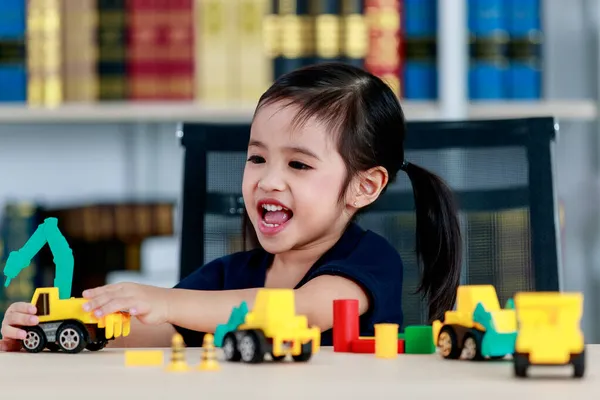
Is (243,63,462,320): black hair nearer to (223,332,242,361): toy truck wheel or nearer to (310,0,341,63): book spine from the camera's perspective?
(223,332,242,361): toy truck wheel

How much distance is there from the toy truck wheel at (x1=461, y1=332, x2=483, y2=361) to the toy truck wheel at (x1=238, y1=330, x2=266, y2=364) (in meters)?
0.17

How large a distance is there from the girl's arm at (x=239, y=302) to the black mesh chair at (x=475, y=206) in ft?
1.33

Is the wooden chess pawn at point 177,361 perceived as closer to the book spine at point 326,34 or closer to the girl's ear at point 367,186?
the girl's ear at point 367,186

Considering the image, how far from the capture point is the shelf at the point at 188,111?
2.60m

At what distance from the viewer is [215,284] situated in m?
1.50

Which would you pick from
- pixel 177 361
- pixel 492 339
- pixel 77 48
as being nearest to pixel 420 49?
pixel 77 48

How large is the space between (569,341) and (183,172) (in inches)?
42.0

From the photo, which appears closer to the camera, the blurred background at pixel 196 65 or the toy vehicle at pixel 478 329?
the toy vehicle at pixel 478 329

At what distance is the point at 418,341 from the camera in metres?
0.96

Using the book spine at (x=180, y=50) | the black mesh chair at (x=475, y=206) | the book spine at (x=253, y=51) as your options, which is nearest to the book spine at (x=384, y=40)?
the book spine at (x=253, y=51)

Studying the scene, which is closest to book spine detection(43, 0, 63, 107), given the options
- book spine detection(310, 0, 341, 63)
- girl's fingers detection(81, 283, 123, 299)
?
book spine detection(310, 0, 341, 63)

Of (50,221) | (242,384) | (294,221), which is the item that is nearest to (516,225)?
(294,221)

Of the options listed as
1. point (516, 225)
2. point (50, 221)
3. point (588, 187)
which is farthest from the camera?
point (588, 187)

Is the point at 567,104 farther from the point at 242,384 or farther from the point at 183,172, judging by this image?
the point at 242,384
